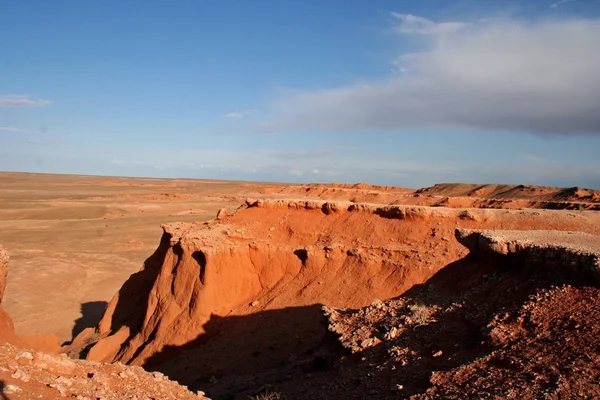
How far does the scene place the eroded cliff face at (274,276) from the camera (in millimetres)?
11672

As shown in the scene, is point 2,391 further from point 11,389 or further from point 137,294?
point 137,294

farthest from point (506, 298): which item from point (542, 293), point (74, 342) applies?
point (74, 342)

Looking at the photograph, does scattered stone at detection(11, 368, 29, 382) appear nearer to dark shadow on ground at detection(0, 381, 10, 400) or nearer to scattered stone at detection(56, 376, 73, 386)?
dark shadow on ground at detection(0, 381, 10, 400)

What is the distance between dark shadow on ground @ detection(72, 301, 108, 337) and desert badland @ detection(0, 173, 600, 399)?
13 cm

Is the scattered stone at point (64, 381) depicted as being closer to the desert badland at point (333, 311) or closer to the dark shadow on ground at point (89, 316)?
the desert badland at point (333, 311)

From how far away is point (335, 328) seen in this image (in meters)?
8.50

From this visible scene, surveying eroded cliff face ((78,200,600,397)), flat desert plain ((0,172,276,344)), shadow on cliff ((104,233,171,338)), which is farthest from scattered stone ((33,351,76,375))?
flat desert plain ((0,172,276,344))

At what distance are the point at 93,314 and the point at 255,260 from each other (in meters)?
9.06

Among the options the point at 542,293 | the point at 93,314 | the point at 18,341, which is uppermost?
the point at 542,293

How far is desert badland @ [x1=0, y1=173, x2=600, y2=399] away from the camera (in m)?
6.12

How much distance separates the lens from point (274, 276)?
1382 centimetres

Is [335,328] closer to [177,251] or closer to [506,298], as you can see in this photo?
[506,298]

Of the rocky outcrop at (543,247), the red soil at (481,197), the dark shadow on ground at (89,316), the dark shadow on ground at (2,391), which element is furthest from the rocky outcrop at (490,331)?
the red soil at (481,197)

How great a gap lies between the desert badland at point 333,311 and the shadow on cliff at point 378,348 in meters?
0.03
